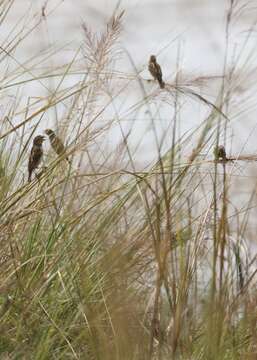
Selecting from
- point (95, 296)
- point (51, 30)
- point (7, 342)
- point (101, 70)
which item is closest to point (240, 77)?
point (101, 70)

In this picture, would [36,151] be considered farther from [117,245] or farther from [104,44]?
[117,245]

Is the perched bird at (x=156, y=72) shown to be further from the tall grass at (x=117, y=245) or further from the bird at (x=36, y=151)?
the bird at (x=36, y=151)

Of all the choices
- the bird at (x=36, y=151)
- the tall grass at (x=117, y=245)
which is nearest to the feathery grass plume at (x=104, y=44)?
the tall grass at (x=117, y=245)

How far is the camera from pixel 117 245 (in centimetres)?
142

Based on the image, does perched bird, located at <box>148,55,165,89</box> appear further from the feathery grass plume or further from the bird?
the bird

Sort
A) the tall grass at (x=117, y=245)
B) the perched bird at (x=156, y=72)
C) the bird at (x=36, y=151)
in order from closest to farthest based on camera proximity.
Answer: the tall grass at (x=117, y=245), the bird at (x=36, y=151), the perched bird at (x=156, y=72)

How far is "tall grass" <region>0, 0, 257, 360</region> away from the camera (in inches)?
56.6

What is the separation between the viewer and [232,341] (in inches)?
60.4

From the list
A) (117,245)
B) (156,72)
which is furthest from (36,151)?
(117,245)

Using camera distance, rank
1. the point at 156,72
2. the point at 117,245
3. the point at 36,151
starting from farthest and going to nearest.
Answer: the point at 156,72, the point at 36,151, the point at 117,245

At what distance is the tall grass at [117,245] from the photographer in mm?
1438

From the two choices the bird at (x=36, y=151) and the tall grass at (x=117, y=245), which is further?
the bird at (x=36, y=151)

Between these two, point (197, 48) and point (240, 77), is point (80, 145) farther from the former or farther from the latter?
point (197, 48)

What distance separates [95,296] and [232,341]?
34cm
